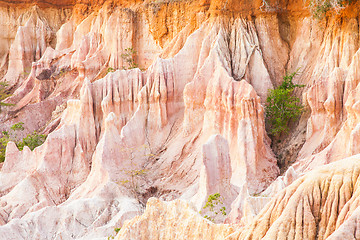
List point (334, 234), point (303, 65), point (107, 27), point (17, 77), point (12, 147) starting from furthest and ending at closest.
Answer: point (17, 77) < point (107, 27) < point (12, 147) < point (303, 65) < point (334, 234)

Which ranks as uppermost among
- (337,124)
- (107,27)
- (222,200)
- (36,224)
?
(107,27)

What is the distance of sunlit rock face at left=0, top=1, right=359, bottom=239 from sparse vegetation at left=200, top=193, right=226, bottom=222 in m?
0.12

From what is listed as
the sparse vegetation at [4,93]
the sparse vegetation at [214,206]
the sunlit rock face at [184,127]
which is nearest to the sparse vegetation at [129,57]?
the sunlit rock face at [184,127]

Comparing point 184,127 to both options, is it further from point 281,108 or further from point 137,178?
point 281,108

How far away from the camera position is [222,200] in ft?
65.8

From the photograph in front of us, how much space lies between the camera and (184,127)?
26.4m

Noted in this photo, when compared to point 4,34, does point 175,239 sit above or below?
below

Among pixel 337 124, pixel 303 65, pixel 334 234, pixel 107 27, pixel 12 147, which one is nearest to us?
pixel 334 234

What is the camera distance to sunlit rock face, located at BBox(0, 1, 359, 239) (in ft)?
68.1

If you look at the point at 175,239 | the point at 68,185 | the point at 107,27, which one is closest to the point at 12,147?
the point at 68,185

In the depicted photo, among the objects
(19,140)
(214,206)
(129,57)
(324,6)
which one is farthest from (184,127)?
(19,140)

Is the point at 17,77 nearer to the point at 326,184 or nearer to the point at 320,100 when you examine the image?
the point at 320,100

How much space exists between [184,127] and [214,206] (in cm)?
755

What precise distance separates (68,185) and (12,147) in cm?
323
